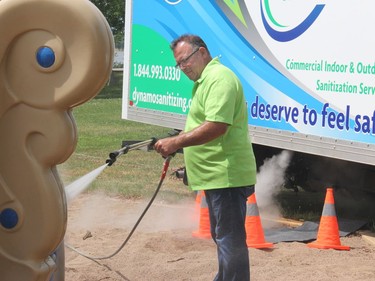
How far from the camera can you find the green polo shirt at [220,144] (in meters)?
5.11

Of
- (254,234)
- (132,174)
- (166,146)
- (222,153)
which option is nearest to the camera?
(166,146)

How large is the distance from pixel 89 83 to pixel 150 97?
774 cm

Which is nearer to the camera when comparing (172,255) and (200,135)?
(200,135)

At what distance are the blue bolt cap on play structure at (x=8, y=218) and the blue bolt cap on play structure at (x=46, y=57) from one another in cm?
39

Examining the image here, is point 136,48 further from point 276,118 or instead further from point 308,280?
point 308,280

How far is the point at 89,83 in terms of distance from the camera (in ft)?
7.10

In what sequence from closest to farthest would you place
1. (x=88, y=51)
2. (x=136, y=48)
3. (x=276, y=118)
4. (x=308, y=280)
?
(x=88, y=51) < (x=308, y=280) < (x=276, y=118) < (x=136, y=48)

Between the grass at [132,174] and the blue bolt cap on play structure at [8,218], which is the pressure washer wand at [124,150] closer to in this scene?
the grass at [132,174]

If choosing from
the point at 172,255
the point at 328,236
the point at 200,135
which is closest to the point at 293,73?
the point at 328,236

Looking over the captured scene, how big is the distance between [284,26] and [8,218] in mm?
5746

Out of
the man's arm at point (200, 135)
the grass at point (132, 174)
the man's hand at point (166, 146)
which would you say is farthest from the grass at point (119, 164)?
the man's arm at point (200, 135)

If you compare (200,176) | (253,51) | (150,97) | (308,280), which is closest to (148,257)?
(308,280)

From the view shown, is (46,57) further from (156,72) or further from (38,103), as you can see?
(156,72)

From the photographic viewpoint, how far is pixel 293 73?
7582mm
